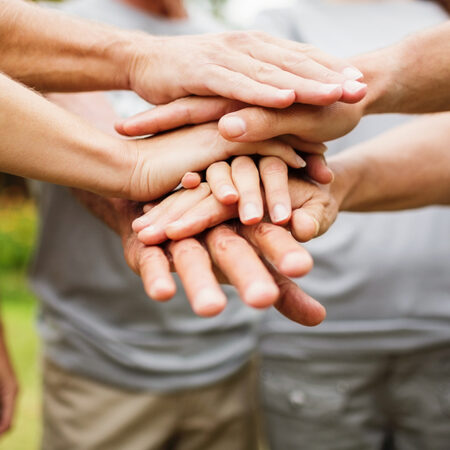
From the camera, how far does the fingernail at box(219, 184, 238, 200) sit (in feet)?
3.41

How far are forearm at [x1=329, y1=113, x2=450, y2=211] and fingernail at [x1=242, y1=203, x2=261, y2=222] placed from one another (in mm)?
431

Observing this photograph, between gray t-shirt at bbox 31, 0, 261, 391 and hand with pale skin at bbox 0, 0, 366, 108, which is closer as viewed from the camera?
hand with pale skin at bbox 0, 0, 366, 108

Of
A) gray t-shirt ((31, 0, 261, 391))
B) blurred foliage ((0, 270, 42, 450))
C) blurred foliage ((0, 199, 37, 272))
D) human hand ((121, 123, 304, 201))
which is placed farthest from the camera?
blurred foliage ((0, 199, 37, 272))

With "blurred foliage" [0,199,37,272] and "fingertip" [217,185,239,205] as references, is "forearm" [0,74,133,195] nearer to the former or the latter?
"fingertip" [217,185,239,205]

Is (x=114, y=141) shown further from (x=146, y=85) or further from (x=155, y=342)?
(x=155, y=342)

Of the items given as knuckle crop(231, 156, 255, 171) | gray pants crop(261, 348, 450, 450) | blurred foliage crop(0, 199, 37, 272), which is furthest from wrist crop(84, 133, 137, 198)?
blurred foliage crop(0, 199, 37, 272)

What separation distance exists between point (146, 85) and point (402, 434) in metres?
1.31

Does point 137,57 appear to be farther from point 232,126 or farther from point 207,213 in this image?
point 207,213

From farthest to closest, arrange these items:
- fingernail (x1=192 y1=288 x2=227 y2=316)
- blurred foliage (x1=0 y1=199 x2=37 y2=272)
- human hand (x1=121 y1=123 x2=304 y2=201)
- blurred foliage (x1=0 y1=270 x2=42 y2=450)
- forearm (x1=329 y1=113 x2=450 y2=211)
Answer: blurred foliage (x1=0 y1=199 x2=37 y2=272)
blurred foliage (x1=0 y1=270 x2=42 y2=450)
forearm (x1=329 y1=113 x2=450 y2=211)
human hand (x1=121 y1=123 x2=304 y2=201)
fingernail (x1=192 y1=288 x2=227 y2=316)

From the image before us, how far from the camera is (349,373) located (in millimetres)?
1712

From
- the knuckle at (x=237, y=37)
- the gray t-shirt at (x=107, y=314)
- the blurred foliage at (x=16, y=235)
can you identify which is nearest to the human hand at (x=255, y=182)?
the knuckle at (x=237, y=37)

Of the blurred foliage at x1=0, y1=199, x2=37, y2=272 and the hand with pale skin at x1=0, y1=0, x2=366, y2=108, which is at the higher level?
the hand with pale skin at x1=0, y1=0, x2=366, y2=108

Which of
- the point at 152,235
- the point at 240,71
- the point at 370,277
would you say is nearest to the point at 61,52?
the point at 240,71

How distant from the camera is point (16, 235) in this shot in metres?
5.82
